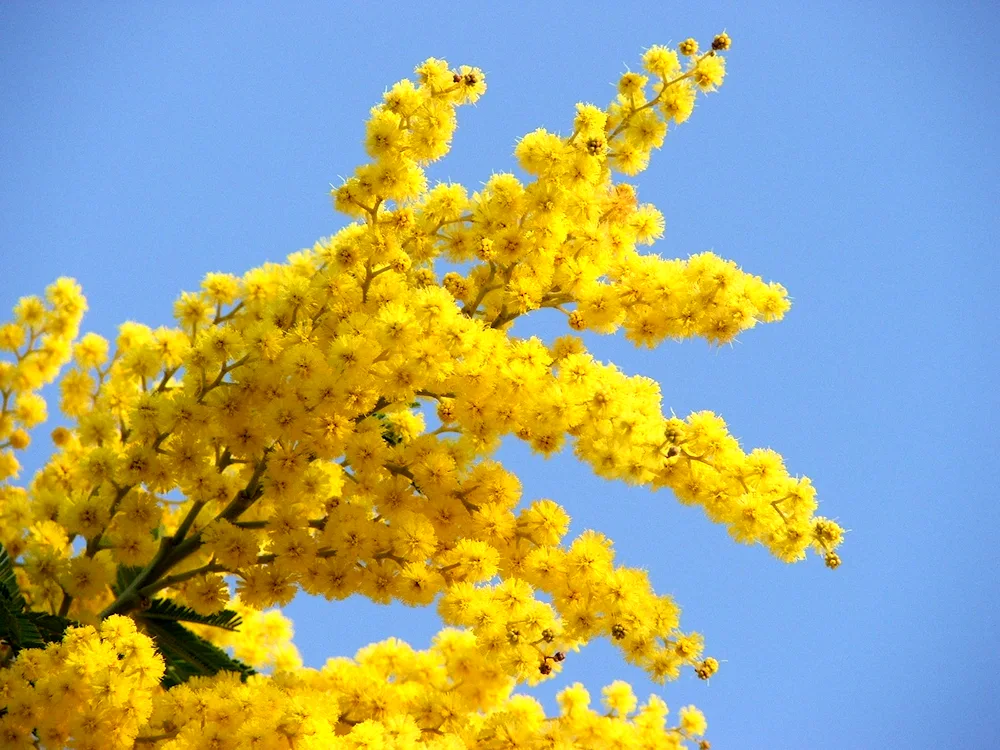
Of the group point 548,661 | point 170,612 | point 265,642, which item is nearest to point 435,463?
point 548,661

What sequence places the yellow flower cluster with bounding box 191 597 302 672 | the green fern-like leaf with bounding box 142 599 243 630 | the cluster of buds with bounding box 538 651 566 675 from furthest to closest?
the yellow flower cluster with bounding box 191 597 302 672 < the green fern-like leaf with bounding box 142 599 243 630 < the cluster of buds with bounding box 538 651 566 675

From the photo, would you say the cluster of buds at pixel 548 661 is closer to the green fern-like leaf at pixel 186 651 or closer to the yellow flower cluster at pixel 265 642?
the green fern-like leaf at pixel 186 651

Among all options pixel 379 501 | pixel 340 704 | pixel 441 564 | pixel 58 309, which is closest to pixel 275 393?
pixel 379 501

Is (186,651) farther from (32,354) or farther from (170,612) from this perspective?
(32,354)

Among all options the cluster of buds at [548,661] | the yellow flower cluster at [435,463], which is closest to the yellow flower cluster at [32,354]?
the yellow flower cluster at [435,463]

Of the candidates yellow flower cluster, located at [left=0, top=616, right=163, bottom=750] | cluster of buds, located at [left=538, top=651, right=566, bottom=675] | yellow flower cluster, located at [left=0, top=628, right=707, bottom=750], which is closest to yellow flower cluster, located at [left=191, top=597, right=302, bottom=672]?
yellow flower cluster, located at [left=0, top=628, right=707, bottom=750]

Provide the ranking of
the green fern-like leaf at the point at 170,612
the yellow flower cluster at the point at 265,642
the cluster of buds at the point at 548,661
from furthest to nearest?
the yellow flower cluster at the point at 265,642
the green fern-like leaf at the point at 170,612
the cluster of buds at the point at 548,661

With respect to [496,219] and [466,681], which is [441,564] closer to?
[466,681]

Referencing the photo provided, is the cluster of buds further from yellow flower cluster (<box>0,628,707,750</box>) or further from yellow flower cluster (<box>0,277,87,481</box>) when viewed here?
yellow flower cluster (<box>0,277,87,481</box>)
